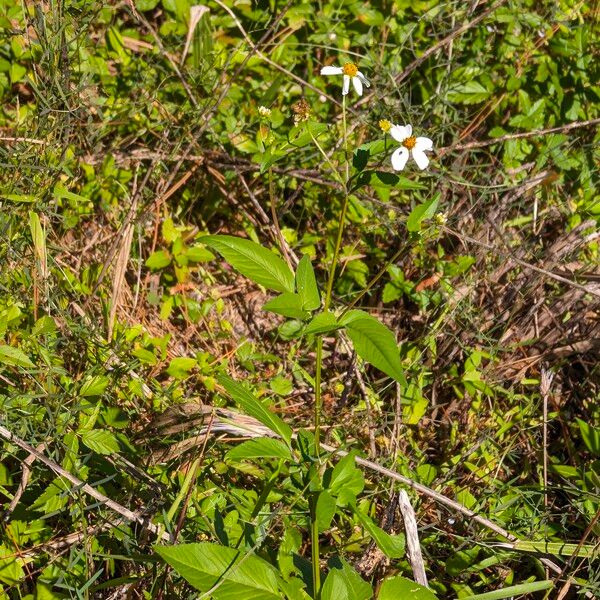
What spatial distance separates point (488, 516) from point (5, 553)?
126cm

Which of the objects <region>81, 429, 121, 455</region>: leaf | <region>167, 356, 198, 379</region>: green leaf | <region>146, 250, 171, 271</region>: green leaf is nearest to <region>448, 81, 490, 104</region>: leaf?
<region>146, 250, 171, 271</region>: green leaf

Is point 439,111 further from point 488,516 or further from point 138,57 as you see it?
point 488,516

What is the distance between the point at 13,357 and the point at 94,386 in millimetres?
A: 210

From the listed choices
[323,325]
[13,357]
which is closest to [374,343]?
[323,325]

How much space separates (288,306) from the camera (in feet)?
4.73

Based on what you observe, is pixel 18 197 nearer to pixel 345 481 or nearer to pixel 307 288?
pixel 307 288

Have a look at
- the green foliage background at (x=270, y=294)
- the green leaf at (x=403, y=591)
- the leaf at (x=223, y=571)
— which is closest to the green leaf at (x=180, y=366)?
the green foliage background at (x=270, y=294)

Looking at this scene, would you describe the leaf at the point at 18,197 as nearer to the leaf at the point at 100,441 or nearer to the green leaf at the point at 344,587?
the leaf at the point at 100,441

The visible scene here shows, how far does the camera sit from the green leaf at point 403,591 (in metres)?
1.53

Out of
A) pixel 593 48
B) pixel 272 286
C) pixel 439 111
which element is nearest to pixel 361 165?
pixel 272 286

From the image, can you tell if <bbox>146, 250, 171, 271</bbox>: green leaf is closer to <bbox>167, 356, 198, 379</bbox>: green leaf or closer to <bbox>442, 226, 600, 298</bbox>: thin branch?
<bbox>167, 356, 198, 379</bbox>: green leaf

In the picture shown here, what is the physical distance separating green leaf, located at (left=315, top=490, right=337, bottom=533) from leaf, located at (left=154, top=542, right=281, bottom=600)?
130 mm

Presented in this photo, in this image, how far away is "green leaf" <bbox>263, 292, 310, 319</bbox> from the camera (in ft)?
4.70

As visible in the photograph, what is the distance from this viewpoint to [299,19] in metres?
3.10
